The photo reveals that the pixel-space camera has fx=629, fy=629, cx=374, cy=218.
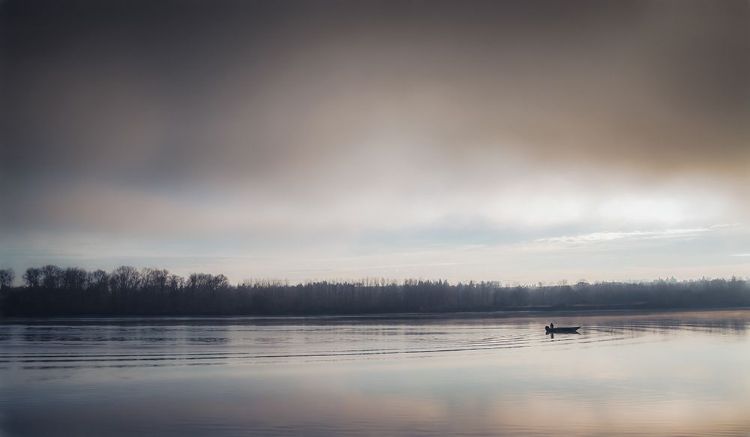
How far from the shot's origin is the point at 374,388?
19.1 m

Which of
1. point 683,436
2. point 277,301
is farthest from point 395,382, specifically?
point 277,301

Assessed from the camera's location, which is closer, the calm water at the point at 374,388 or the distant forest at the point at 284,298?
the calm water at the point at 374,388

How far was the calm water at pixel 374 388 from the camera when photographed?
1449 cm

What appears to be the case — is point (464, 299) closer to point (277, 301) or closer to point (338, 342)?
point (277, 301)

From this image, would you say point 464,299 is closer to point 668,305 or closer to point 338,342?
point 668,305

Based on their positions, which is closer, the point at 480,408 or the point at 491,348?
the point at 480,408

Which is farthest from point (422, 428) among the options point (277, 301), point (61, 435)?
point (277, 301)

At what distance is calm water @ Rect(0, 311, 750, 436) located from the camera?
47.5 ft

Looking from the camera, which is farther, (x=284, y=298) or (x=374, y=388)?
(x=284, y=298)

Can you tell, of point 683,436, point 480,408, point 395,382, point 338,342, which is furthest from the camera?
point 338,342

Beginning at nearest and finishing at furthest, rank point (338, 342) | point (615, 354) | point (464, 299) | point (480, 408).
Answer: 1. point (480, 408)
2. point (615, 354)
3. point (338, 342)
4. point (464, 299)

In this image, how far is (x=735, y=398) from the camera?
1772 cm

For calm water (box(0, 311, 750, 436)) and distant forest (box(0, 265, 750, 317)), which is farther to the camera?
distant forest (box(0, 265, 750, 317))

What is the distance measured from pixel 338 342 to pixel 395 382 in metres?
14.1
